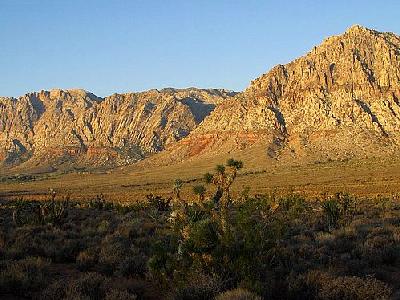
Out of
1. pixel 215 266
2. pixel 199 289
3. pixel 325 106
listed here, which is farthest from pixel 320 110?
pixel 199 289

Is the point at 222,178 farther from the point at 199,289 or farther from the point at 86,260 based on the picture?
the point at 199,289

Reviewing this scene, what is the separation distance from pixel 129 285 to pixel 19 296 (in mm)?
2259

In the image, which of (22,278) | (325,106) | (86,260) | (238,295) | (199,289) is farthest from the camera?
(325,106)

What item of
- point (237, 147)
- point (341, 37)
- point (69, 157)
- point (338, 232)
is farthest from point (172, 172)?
point (338, 232)

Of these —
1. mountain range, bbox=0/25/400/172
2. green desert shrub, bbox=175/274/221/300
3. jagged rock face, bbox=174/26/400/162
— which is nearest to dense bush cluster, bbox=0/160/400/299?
green desert shrub, bbox=175/274/221/300

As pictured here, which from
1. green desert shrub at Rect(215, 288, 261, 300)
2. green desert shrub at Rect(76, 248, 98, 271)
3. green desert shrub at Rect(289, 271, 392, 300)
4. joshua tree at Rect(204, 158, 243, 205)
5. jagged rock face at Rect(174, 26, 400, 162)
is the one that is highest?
jagged rock face at Rect(174, 26, 400, 162)

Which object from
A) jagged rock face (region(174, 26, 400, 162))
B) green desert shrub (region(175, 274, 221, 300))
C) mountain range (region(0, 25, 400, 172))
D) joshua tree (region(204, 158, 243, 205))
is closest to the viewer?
green desert shrub (region(175, 274, 221, 300))

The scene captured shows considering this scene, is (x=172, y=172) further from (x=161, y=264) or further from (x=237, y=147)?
(x=161, y=264)

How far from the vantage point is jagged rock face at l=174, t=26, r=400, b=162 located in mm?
110812

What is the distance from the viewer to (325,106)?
120 m

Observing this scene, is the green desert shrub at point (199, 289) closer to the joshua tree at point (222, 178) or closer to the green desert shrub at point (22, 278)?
the green desert shrub at point (22, 278)

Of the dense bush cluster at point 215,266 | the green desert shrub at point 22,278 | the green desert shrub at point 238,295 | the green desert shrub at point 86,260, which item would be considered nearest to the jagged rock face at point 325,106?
the dense bush cluster at point 215,266

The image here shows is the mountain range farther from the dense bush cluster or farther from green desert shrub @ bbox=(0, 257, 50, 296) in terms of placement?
green desert shrub @ bbox=(0, 257, 50, 296)

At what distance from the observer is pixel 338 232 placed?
17641 mm
